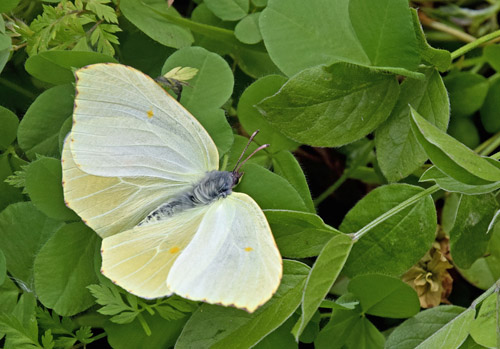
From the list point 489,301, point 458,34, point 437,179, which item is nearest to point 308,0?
point 437,179

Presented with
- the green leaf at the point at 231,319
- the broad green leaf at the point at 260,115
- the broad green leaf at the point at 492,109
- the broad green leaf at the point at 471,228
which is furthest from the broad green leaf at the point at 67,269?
the broad green leaf at the point at 492,109

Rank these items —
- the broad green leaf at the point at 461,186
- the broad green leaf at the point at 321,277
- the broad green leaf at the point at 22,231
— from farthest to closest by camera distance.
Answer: the broad green leaf at the point at 22,231
the broad green leaf at the point at 461,186
the broad green leaf at the point at 321,277

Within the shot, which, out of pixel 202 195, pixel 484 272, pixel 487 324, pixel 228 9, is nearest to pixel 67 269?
pixel 202 195

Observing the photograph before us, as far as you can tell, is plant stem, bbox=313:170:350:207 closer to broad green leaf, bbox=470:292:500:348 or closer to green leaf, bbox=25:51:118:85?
broad green leaf, bbox=470:292:500:348

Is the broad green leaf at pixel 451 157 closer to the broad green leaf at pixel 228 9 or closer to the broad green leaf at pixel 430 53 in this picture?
the broad green leaf at pixel 430 53

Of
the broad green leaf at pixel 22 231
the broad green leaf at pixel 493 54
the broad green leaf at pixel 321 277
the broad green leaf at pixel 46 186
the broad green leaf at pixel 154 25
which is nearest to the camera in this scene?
the broad green leaf at pixel 321 277

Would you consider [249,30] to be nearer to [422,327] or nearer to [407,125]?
[407,125]

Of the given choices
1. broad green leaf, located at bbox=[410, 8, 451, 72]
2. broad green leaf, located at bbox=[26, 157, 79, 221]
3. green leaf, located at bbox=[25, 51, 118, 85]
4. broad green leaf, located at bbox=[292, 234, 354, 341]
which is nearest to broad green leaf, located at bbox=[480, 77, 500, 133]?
broad green leaf, located at bbox=[410, 8, 451, 72]
